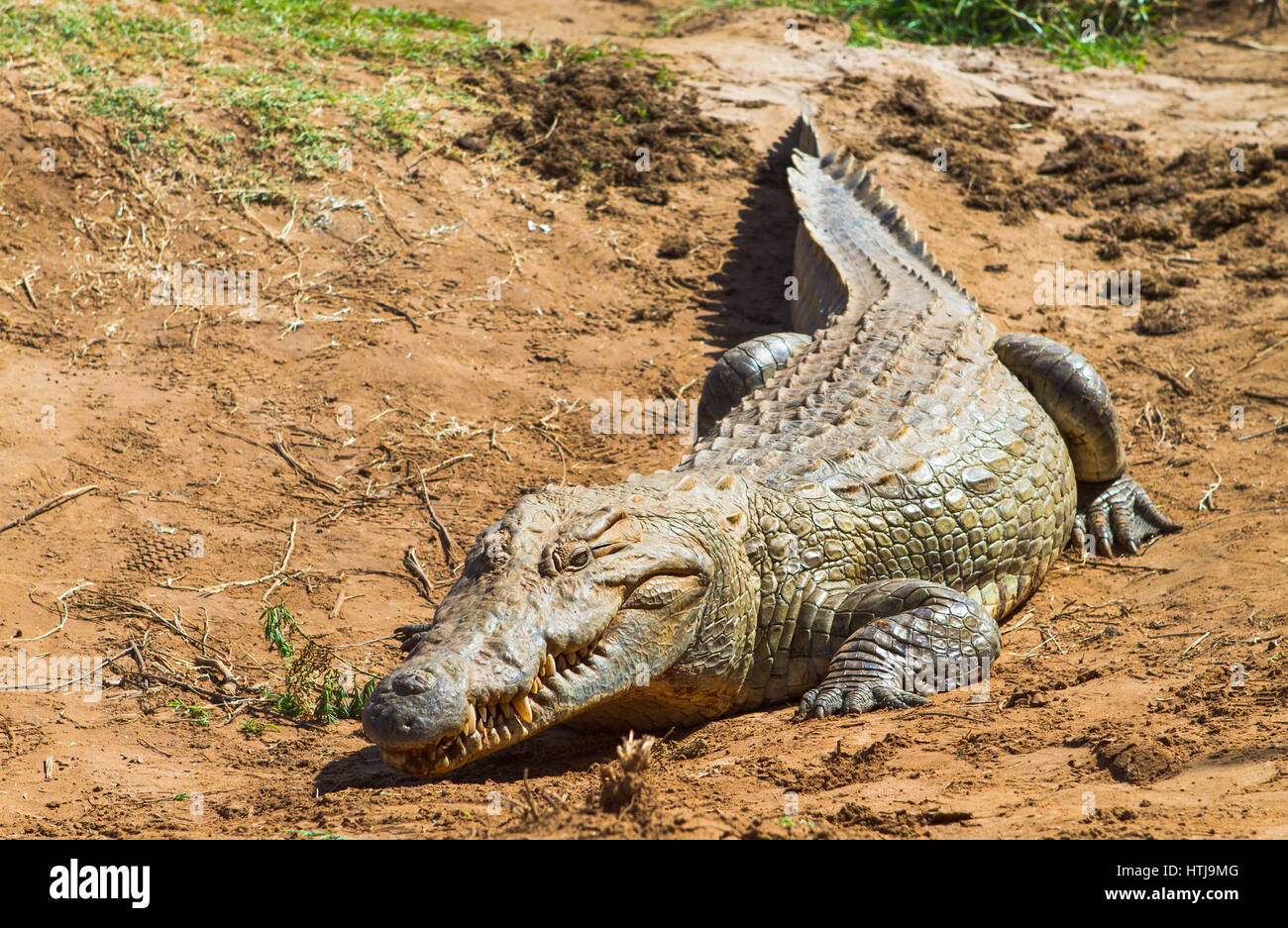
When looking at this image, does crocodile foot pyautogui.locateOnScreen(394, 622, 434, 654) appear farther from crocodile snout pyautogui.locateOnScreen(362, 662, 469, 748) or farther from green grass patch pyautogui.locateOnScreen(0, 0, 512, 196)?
green grass patch pyautogui.locateOnScreen(0, 0, 512, 196)

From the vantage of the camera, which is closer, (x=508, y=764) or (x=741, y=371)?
(x=508, y=764)

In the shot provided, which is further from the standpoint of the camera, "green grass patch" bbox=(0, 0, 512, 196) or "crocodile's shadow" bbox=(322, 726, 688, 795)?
"green grass patch" bbox=(0, 0, 512, 196)

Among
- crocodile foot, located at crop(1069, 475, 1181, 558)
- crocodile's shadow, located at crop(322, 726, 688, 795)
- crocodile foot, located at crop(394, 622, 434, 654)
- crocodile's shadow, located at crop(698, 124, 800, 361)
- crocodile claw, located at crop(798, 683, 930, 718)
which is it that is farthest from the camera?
crocodile's shadow, located at crop(698, 124, 800, 361)

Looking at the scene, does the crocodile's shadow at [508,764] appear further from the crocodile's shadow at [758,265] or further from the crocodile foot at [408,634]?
the crocodile's shadow at [758,265]

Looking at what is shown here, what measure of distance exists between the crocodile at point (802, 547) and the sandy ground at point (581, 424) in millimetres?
207

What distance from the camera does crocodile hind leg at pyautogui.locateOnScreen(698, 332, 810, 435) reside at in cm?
597

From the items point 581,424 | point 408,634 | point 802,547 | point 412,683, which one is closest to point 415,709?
point 412,683

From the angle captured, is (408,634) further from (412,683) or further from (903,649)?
(903,649)

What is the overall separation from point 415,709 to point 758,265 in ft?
19.8

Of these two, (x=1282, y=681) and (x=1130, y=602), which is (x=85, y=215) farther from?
(x=1282, y=681)

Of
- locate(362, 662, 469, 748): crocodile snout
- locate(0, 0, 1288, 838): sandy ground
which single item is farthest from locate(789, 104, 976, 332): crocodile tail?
locate(362, 662, 469, 748): crocodile snout

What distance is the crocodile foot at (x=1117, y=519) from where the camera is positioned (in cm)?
553

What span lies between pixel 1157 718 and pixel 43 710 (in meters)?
3.82

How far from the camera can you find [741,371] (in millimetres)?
5980
